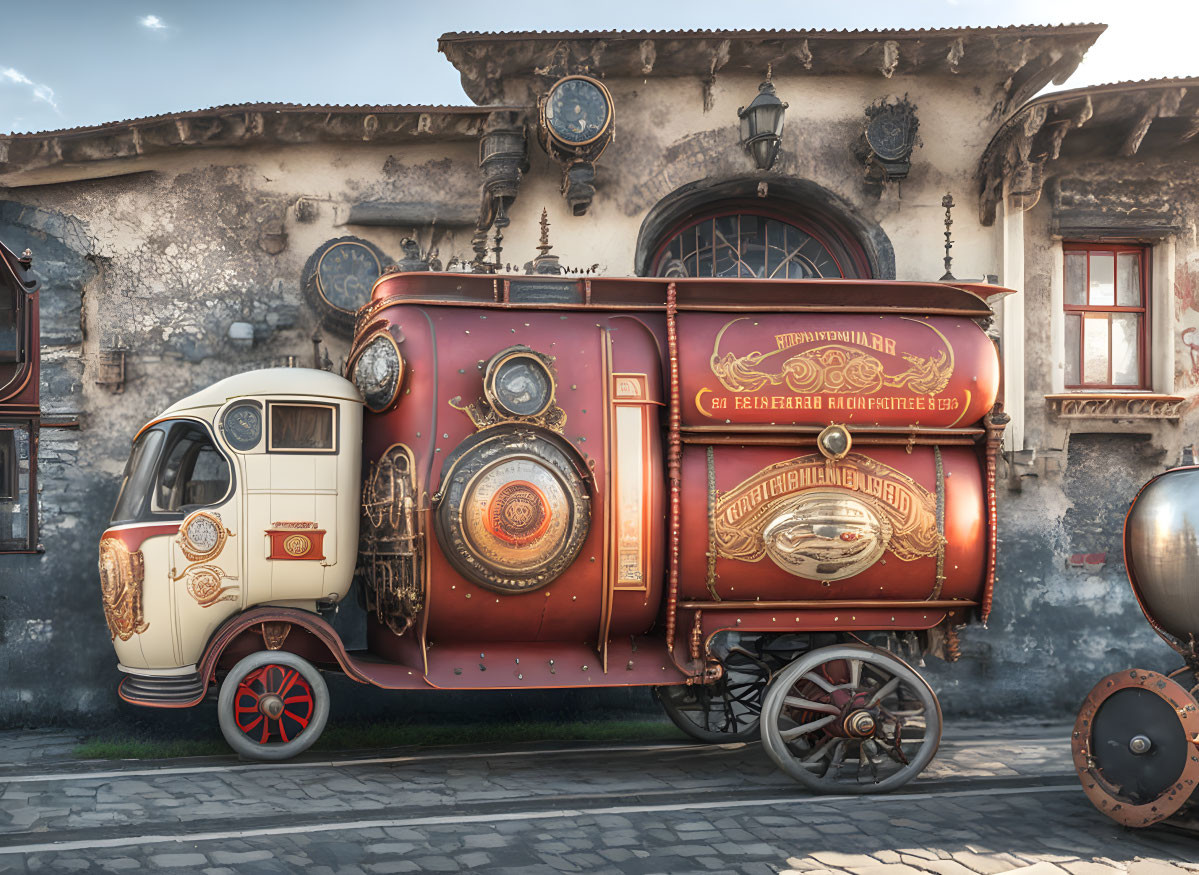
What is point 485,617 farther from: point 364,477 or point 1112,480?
point 1112,480

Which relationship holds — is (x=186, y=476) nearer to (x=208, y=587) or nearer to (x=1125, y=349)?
(x=208, y=587)

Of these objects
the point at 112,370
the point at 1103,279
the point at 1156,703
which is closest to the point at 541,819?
the point at 1156,703

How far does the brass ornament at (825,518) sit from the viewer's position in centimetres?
694

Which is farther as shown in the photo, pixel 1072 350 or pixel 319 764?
pixel 1072 350

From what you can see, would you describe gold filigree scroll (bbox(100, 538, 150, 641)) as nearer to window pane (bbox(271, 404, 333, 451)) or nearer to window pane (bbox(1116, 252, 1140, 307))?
window pane (bbox(271, 404, 333, 451))

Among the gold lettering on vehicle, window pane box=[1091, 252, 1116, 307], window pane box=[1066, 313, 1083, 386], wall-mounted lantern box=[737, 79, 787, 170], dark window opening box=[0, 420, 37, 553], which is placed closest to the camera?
the gold lettering on vehicle

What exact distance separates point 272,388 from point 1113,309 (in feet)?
24.1

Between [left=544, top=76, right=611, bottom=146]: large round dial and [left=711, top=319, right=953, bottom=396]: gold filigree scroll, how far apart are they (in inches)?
103

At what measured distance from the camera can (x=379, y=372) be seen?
23.3ft

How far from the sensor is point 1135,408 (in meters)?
9.66

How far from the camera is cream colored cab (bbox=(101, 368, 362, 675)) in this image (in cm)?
694

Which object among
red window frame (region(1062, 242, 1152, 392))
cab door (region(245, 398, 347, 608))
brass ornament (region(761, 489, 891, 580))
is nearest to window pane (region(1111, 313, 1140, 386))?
red window frame (region(1062, 242, 1152, 392))

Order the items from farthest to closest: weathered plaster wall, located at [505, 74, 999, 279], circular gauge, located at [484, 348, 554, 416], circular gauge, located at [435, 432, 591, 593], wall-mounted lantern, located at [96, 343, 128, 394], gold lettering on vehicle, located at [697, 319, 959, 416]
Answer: weathered plaster wall, located at [505, 74, 999, 279] < wall-mounted lantern, located at [96, 343, 128, 394] < gold lettering on vehicle, located at [697, 319, 959, 416] < circular gauge, located at [484, 348, 554, 416] < circular gauge, located at [435, 432, 591, 593]

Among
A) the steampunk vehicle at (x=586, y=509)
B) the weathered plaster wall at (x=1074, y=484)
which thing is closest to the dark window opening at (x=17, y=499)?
the steampunk vehicle at (x=586, y=509)
